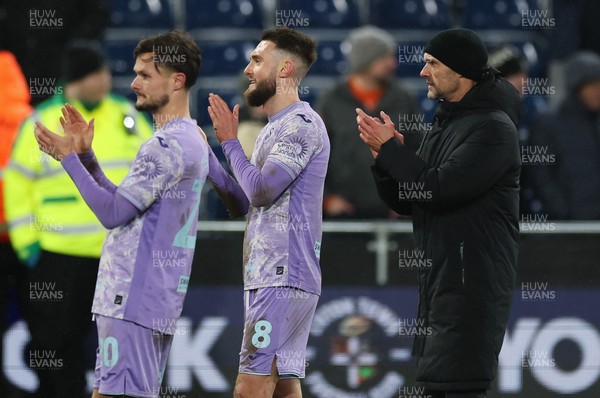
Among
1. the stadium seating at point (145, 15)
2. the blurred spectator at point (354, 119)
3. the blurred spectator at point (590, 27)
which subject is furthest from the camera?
the stadium seating at point (145, 15)

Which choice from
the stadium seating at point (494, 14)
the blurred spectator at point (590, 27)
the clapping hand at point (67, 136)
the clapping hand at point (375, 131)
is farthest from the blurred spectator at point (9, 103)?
the blurred spectator at point (590, 27)

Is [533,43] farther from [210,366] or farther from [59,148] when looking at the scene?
[59,148]

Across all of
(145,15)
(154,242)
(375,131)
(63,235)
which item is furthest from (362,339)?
(145,15)

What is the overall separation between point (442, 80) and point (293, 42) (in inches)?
31.2

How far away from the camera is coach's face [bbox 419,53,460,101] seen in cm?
473

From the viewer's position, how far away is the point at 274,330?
16.0 feet

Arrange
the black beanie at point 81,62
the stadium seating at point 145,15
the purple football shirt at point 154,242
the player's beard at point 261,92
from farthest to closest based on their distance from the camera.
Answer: the stadium seating at point 145,15, the black beanie at point 81,62, the player's beard at point 261,92, the purple football shirt at point 154,242

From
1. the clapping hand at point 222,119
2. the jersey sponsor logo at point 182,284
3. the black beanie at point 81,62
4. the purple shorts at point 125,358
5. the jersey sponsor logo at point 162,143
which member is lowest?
the purple shorts at point 125,358

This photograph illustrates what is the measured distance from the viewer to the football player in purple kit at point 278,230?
4.87 meters

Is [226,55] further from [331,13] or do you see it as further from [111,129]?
[111,129]

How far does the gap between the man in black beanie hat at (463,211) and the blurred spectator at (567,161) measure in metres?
2.50

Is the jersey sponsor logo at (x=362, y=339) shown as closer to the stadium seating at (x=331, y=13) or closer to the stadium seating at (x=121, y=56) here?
the stadium seating at (x=331, y=13)

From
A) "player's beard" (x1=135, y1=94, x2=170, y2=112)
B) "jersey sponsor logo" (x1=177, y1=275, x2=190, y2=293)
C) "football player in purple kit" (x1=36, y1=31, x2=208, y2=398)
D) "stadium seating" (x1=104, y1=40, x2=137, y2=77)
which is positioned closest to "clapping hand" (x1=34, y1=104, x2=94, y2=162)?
"football player in purple kit" (x1=36, y1=31, x2=208, y2=398)

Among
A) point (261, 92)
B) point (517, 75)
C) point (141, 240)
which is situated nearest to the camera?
point (141, 240)
